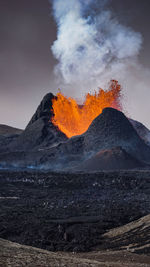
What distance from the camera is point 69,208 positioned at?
18078 millimetres

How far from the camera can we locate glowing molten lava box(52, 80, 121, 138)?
239 ft

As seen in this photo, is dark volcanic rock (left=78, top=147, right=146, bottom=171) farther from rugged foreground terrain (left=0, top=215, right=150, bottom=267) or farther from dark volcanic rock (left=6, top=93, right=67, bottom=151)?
rugged foreground terrain (left=0, top=215, right=150, bottom=267)

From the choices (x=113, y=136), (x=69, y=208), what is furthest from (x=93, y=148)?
(x=69, y=208)

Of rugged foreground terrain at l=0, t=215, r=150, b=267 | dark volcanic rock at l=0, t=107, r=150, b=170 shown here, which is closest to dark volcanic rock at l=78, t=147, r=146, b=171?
dark volcanic rock at l=0, t=107, r=150, b=170

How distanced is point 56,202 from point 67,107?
2304 inches

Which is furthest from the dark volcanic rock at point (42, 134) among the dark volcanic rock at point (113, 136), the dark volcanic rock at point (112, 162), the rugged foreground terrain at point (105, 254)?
the rugged foreground terrain at point (105, 254)

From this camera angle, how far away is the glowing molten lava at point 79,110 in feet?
239

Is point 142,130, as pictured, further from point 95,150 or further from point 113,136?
point 95,150

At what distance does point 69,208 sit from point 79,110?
62.1m

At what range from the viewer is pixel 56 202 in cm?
2052

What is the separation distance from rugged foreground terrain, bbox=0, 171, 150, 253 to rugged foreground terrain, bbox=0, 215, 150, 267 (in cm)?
79

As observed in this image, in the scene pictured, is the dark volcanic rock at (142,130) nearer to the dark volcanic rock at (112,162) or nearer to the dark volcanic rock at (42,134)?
the dark volcanic rock at (42,134)

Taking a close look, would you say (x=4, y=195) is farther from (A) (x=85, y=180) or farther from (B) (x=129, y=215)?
(B) (x=129, y=215)

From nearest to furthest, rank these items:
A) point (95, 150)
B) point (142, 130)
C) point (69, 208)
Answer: point (69, 208)
point (95, 150)
point (142, 130)
